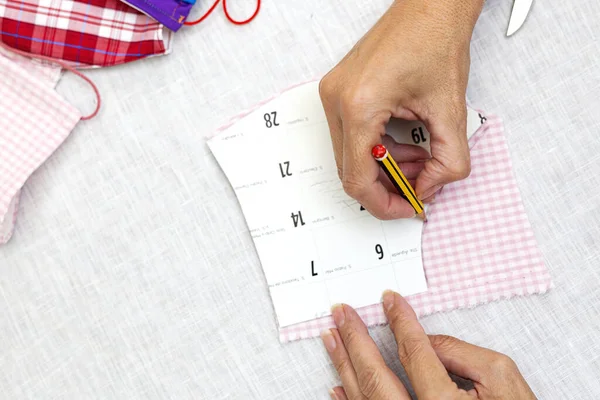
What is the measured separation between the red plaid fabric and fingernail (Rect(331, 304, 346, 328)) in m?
0.44

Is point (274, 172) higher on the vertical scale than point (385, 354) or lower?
higher

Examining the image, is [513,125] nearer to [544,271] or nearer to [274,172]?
[544,271]

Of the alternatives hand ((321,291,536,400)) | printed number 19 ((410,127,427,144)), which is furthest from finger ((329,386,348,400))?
printed number 19 ((410,127,427,144))

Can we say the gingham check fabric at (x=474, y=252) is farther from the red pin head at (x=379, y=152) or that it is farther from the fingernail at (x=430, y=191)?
the red pin head at (x=379, y=152)

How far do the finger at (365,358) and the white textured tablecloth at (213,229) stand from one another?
4cm

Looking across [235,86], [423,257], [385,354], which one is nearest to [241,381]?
[385,354]

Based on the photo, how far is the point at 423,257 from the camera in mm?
861

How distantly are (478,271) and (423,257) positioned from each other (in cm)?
8

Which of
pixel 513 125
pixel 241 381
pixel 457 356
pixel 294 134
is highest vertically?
pixel 513 125

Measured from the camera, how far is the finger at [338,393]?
0.85 metres

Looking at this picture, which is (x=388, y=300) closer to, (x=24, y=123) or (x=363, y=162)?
(x=363, y=162)

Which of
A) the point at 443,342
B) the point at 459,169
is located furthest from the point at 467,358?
the point at 459,169

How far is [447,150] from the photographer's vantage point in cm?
76

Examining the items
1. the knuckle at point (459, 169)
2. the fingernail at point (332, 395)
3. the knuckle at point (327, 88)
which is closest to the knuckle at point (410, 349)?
the fingernail at point (332, 395)
